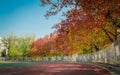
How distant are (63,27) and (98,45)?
27.6 m

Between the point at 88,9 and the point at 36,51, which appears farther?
the point at 36,51

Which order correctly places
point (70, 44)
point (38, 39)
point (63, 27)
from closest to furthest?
point (63, 27) < point (70, 44) < point (38, 39)

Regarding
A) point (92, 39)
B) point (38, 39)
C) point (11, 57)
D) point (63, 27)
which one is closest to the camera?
point (63, 27)

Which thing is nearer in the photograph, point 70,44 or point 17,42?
point 70,44

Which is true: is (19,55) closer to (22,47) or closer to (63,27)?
(22,47)

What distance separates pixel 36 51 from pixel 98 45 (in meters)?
67.1

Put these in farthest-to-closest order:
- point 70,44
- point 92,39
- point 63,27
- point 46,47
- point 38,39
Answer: point 38,39 → point 46,47 → point 70,44 → point 92,39 → point 63,27

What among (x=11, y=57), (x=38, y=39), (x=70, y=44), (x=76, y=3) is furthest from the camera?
(x=11, y=57)

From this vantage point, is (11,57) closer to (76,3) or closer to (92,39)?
(92,39)

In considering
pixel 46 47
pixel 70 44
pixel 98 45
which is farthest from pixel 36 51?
pixel 98 45

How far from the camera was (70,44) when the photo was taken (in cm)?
7206

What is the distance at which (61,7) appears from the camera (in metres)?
18.6

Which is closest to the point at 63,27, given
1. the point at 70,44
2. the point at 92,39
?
the point at 92,39

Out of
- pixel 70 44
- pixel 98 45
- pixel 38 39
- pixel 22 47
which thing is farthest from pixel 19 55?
pixel 98 45
